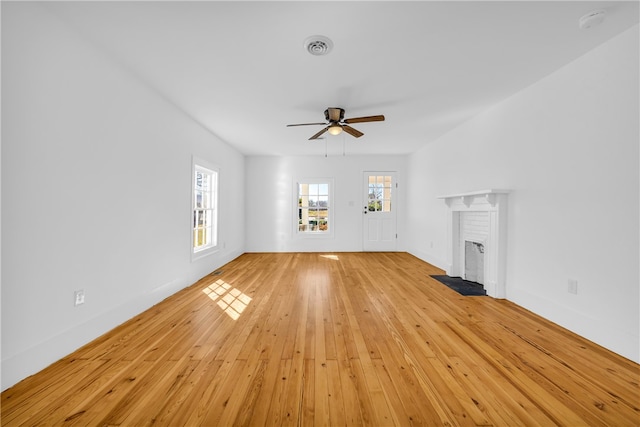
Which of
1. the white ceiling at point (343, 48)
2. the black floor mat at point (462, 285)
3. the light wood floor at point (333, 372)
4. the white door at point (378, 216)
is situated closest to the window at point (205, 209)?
the white ceiling at point (343, 48)

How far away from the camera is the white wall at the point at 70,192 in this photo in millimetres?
1584

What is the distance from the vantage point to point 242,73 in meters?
2.55

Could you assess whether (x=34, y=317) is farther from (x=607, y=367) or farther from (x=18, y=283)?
(x=607, y=367)

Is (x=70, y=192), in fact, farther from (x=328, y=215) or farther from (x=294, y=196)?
(x=328, y=215)

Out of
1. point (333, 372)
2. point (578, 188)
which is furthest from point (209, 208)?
point (578, 188)

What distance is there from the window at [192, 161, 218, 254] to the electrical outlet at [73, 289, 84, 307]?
196cm

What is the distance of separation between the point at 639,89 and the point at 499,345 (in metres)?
2.18

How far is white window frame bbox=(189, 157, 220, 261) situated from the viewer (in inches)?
150

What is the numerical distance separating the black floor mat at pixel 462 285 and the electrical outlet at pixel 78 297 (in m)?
3.97

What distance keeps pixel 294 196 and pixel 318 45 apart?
4.50 m

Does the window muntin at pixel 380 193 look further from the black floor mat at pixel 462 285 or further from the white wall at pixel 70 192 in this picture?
the white wall at pixel 70 192

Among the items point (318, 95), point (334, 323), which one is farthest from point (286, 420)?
point (318, 95)

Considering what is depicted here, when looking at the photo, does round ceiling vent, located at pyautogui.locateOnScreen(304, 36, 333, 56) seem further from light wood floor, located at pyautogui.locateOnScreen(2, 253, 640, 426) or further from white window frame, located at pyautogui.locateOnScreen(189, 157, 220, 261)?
white window frame, located at pyautogui.locateOnScreen(189, 157, 220, 261)

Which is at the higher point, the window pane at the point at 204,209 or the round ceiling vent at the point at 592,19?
the round ceiling vent at the point at 592,19
